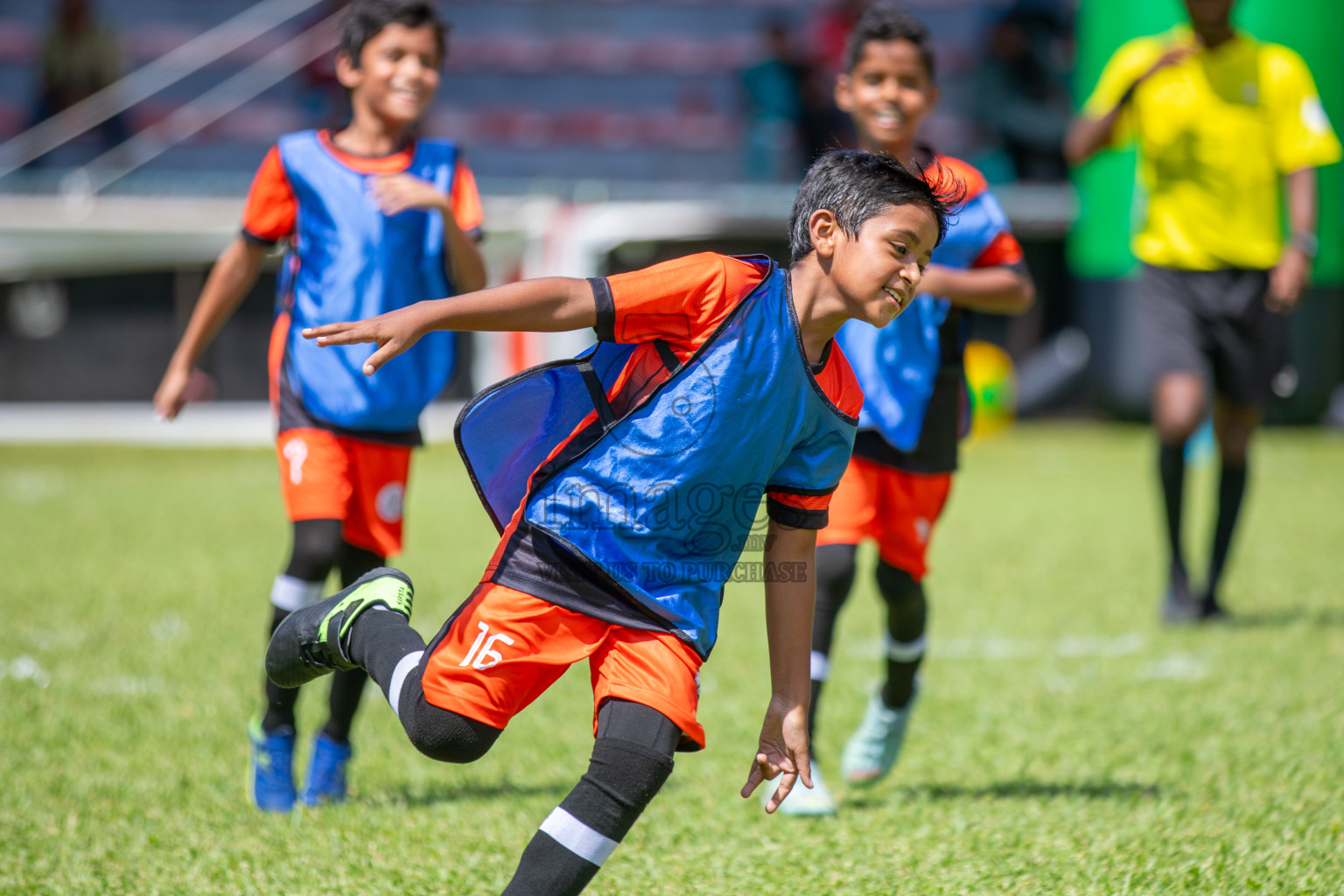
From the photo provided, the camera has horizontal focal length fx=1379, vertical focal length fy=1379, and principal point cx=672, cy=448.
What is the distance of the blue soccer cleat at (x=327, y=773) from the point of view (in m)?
3.42

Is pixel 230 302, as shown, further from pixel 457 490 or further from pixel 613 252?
pixel 613 252

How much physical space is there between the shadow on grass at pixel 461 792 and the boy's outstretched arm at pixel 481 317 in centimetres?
152

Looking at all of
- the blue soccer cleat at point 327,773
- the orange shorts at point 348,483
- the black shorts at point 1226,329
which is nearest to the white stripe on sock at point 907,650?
the orange shorts at point 348,483

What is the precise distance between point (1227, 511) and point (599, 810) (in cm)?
384

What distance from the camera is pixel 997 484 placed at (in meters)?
8.66

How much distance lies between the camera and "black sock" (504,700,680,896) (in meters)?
2.26

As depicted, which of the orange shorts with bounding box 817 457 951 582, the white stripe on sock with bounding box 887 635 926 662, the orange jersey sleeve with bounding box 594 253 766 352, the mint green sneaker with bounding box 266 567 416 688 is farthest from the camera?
the white stripe on sock with bounding box 887 635 926 662

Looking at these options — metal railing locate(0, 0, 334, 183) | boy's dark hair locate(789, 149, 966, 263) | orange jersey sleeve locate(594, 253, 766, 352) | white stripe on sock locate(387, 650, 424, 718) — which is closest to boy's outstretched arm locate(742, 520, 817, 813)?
orange jersey sleeve locate(594, 253, 766, 352)

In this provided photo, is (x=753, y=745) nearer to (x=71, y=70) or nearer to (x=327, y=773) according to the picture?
(x=327, y=773)

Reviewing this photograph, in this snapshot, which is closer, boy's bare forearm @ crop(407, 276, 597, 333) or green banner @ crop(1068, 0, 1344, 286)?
boy's bare forearm @ crop(407, 276, 597, 333)

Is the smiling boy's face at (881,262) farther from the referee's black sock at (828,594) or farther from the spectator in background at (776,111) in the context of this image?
the spectator in background at (776,111)

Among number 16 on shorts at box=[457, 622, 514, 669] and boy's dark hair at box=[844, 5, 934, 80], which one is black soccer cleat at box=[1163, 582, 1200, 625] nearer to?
boy's dark hair at box=[844, 5, 934, 80]

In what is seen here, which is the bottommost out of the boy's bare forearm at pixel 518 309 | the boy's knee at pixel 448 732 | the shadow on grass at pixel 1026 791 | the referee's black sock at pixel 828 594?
the shadow on grass at pixel 1026 791

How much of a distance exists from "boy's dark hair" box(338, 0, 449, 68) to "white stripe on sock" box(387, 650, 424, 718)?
1.77 m
